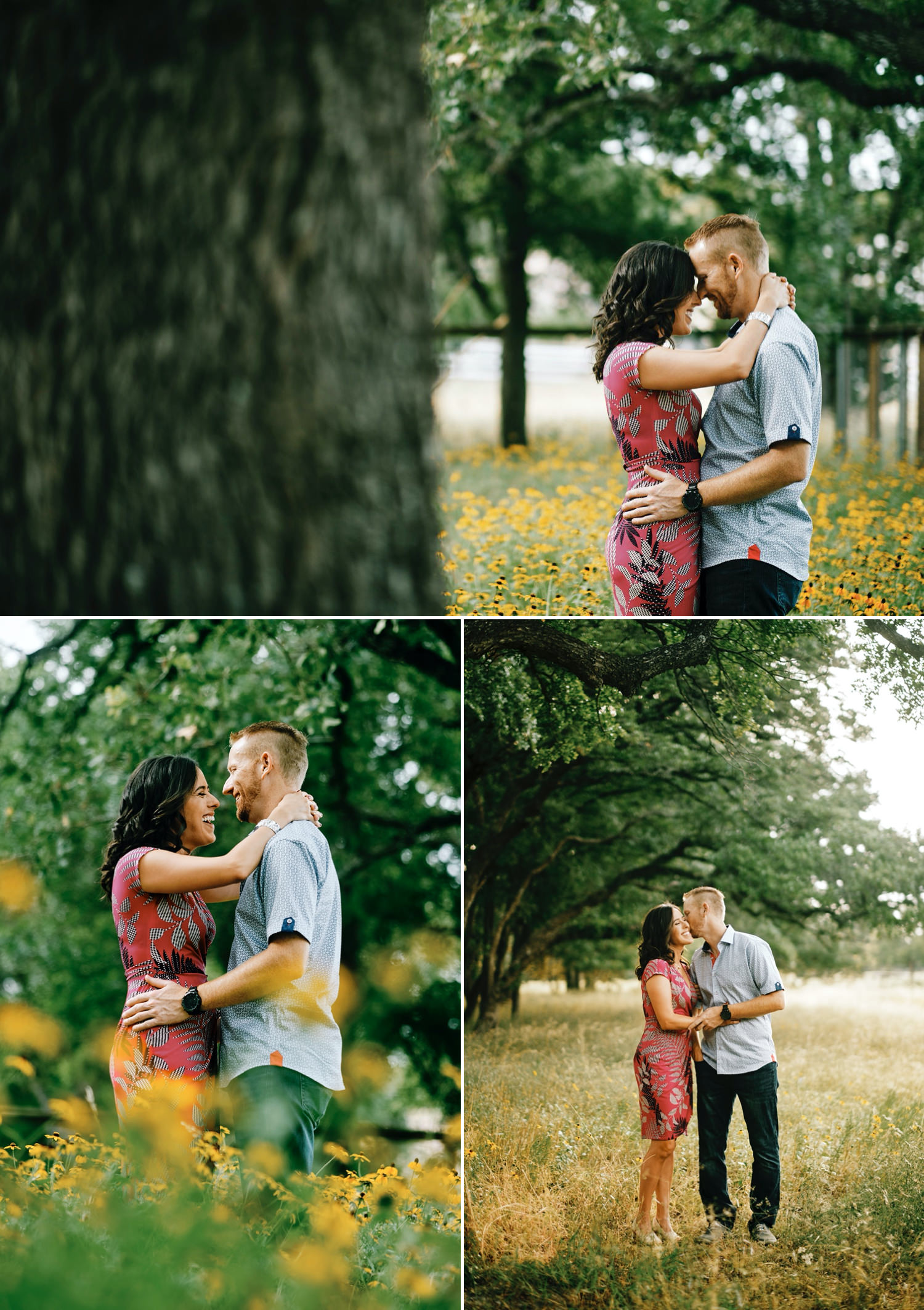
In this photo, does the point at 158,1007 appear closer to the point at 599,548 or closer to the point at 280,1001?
the point at 280,1001

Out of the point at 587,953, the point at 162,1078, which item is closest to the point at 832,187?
the point at 587,953

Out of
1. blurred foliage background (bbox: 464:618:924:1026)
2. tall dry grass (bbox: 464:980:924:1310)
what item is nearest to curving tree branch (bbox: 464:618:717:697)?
blurred foliage background (bbox: 464:618:924:1026)

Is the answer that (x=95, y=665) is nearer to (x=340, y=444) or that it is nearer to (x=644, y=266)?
(x=340, y=444)

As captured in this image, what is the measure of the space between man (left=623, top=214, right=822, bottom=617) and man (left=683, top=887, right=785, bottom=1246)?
1004mm

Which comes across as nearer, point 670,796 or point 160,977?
point 160,977

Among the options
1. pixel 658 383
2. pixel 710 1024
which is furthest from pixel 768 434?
pixel 710 1024

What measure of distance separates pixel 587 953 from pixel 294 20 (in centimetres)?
265

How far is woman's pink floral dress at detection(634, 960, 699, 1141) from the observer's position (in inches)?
132

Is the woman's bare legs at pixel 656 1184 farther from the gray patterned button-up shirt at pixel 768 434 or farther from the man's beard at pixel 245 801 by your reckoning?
the gray patterned button-up shirt at pixel 768 434

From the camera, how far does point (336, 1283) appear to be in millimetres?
3080

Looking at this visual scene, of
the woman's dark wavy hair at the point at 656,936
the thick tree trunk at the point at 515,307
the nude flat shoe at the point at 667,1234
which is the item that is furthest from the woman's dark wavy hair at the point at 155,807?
the thick tree trunk at the point at 515,307

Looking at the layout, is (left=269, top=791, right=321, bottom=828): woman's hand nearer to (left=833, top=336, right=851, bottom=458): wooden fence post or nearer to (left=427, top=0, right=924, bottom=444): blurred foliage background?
(left=427, top=0, right=924, bottom=444): blurred foliage background

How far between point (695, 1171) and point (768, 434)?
2.22 m

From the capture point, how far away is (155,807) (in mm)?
3379
